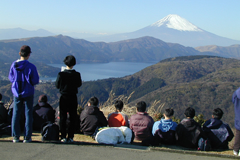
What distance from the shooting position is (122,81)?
332 ft

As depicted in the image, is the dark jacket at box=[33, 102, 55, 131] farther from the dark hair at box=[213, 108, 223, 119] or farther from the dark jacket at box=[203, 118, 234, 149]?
the dark hair at box=[213, 108, 223, 119]

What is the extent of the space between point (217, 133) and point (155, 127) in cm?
123

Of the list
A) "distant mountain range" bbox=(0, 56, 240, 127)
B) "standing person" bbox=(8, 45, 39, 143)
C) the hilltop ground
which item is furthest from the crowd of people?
"distant mountain range" bbox=(0, 56, 240, 127)

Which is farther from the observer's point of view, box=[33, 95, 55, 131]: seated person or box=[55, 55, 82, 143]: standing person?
box=[33, 95, 55, 131]: seated person

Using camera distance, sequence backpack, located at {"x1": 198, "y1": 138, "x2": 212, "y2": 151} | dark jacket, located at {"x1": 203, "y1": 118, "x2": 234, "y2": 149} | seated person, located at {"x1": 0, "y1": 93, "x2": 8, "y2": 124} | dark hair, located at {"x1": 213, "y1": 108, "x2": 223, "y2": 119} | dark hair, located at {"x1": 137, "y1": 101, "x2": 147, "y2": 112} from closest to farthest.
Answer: backpack, located at {"x1": 198, "y1": 138, "x2": 212, "y2": 151} → dark jacket, located at {"x1": 203, "y1": 118, "x2": 234, "y2": 149} → dark hair, located at {"x1": 213, "y1": 108, "x2": 223, "y2": 119} → seated person, located at {"x1": 0, "y1": 93, "x2": 8, "y2": 124} → dark hair, located at {"x1": 137, "y1": 101, "x2": 147, "y2": 112}

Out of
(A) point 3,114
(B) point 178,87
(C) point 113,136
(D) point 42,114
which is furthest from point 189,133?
(B) point 178,87

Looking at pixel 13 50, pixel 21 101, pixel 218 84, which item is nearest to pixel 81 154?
pixel 21 101

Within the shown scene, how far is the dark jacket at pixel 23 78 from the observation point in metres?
4.43

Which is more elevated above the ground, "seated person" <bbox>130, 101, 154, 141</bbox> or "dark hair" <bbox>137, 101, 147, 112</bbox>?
"dark hair" <bbox>137, 101, 147, 112</bbox>

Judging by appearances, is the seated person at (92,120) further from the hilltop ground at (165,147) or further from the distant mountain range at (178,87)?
the distant mountain range at (178,87)

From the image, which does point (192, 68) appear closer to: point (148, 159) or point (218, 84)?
point (218, 84)

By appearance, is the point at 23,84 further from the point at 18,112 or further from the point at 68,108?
the point at 68,108

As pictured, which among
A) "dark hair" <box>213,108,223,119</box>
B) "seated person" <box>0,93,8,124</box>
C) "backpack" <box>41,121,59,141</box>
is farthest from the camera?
"seated person" <box>0,93,8,124</box>

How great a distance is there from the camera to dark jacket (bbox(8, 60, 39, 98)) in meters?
4.43
